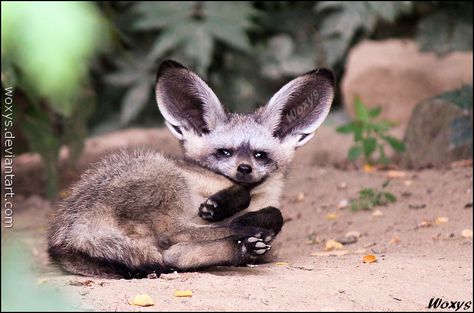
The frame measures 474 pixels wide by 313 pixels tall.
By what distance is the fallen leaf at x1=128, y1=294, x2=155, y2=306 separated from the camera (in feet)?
10.3

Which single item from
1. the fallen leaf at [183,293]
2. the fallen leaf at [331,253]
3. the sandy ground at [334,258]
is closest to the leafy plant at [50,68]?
the sandy ground at [334,258]

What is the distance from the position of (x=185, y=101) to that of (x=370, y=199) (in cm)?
236

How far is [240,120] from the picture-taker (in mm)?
4852

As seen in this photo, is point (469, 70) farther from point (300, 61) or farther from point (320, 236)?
point (320, 236)

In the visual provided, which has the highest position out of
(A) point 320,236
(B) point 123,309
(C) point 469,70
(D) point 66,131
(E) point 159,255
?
(C) point 469,70

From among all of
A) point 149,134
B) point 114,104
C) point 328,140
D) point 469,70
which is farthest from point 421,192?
point 114,104

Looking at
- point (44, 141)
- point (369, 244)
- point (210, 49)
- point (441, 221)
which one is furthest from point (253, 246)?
point (210, 49)

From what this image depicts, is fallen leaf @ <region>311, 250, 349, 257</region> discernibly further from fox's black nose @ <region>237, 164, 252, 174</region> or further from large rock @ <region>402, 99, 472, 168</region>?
large rock @ <region>402, 99, 472, 168</region>

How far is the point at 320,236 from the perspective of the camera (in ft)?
19.8

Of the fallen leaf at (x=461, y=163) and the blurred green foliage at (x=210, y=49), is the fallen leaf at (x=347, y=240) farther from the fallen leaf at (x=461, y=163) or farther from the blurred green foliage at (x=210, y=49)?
the blurred green foliage at (x=210, y=49)

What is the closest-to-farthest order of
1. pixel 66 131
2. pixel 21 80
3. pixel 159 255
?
pixel 159 255, pixel 21 80, pixel 66 131

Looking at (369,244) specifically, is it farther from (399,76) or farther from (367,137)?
(399,76)

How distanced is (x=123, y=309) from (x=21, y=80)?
4173mm

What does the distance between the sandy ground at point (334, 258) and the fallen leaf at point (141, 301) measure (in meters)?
0.04
